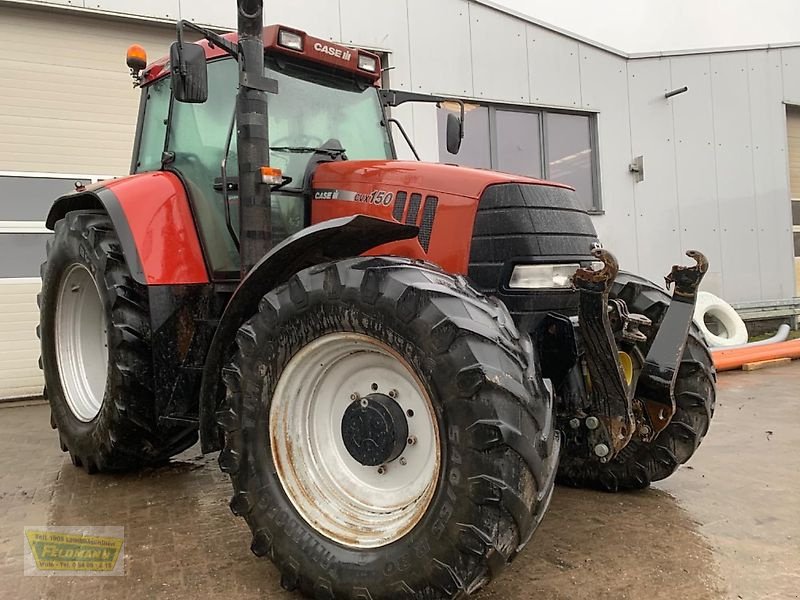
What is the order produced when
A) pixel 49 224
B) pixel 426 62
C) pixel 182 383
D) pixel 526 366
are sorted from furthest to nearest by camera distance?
pixel 426 62 < pixel 49 224 < pixel 182 383 < pixel 526 366

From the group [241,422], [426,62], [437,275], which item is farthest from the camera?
[426,62]

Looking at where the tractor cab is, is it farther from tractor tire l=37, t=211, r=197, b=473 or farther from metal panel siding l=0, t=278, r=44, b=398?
metal panel siding l=0, t=278, r=44, b=398

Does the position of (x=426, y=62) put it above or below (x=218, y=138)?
above

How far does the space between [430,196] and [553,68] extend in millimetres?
7627

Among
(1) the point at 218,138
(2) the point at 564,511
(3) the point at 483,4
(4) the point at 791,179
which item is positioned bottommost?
(2) the point at 564,511

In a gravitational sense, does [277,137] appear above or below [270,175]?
above

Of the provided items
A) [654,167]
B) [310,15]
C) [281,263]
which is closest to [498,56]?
[310,15]

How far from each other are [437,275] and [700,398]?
1.74 metres

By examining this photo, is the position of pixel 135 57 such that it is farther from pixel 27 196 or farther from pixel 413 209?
pixel 27 196

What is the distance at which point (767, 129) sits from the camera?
11492 mm

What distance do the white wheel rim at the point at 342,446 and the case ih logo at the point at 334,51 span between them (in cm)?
199

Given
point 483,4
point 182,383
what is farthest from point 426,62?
point 182,383

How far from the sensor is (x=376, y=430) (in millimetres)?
2439

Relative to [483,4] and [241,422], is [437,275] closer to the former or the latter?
[241,422]
